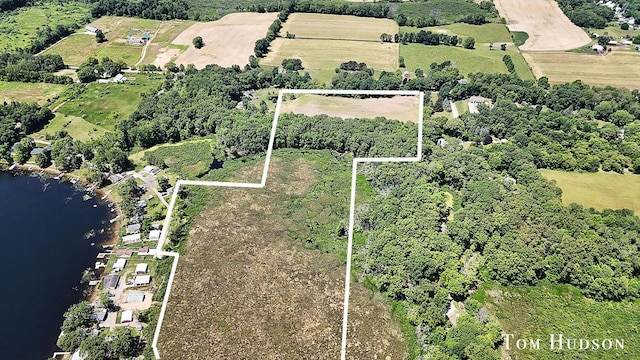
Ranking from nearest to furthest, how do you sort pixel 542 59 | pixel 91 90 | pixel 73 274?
pixel 73 274
pixel 91 90
pixel 542 59

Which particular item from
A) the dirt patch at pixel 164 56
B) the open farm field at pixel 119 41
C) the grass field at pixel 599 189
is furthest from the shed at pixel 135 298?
the open farm field at pixel 119 41

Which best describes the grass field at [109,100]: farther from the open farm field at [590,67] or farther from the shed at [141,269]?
the open farm field at [590,67]

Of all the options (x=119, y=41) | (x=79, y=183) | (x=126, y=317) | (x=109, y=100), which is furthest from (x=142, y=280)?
(x=119, y=41)

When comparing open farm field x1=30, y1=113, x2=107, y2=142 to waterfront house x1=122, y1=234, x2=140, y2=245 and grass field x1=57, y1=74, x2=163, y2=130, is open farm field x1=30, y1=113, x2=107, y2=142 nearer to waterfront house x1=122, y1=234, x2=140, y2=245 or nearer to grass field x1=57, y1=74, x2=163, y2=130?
grass field x1=57, y1=74, x2=163, y2=130

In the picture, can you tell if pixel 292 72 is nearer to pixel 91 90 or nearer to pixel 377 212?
pixel 91 90

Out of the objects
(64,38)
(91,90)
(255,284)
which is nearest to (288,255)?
(255,284)

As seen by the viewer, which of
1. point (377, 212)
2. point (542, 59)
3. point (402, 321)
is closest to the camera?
point (402, 321)

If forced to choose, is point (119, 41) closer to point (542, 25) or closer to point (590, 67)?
point (542, 25)

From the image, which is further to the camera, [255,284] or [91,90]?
[91,90]
